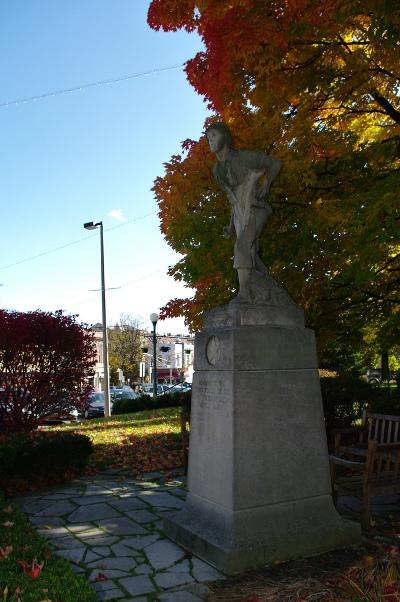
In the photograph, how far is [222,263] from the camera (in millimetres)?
7516

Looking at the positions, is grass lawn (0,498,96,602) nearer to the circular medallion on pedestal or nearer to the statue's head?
the circular medallion on pedestal

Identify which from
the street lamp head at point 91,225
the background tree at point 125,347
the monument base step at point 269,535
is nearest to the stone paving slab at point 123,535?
the monument base step at point 269,535

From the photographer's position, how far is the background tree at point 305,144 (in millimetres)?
5988

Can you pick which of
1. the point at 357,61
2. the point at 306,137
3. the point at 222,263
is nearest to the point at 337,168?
the point at 306,137

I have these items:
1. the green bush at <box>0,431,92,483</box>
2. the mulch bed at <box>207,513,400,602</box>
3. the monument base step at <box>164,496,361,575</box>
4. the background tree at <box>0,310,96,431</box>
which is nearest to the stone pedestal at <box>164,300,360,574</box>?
the monument base step at <box>164,496,361,575</box>

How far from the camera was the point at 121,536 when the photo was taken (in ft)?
16.8

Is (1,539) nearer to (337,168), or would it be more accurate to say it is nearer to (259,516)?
(259,516)

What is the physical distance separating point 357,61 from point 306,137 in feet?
3.54

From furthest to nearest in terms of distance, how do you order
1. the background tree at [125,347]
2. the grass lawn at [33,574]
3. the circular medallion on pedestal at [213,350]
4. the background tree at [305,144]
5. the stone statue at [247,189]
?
1. the background tree at [125,347]
2. the background tree at [305,144]
3. the stone statue at [247,189]
4. the circular medallion on pedestal at [213,350]
5. the grass lawn at [33,574]

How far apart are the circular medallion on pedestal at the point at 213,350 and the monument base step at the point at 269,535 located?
138 centimetres

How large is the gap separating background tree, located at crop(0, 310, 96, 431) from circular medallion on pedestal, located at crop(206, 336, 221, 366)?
263 inches

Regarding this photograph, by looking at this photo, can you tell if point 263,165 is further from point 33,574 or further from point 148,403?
point 148,403

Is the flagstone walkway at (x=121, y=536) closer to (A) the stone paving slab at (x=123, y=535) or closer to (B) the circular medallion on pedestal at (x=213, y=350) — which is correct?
(A) the stone paving slab at (x=123, y=535)

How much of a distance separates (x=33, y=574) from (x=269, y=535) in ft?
6.46
